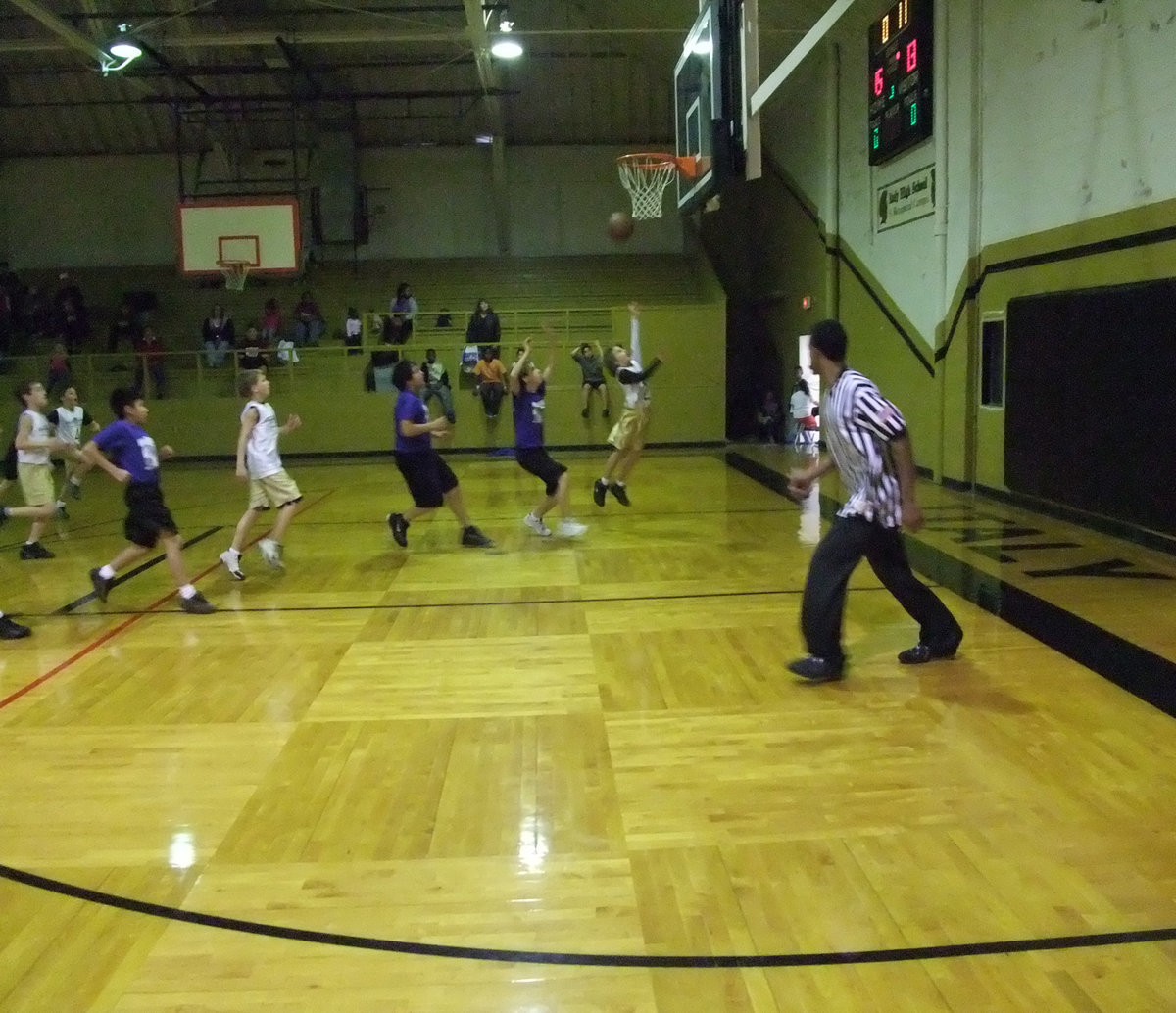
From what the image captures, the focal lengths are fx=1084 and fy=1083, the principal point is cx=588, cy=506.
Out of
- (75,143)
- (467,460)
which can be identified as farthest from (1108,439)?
(75,143)

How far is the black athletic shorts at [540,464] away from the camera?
32.8ft

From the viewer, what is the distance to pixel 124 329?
72.6ft

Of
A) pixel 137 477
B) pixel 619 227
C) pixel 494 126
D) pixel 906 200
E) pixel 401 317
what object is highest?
pixel 494 126

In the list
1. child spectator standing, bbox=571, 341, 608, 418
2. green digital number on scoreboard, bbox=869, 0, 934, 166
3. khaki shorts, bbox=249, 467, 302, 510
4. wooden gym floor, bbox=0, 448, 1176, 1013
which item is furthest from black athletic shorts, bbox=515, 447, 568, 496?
child spectator standing, bbox=571, 341, 608, 418

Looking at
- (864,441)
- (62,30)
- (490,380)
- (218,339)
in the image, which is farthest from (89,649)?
(218,339)

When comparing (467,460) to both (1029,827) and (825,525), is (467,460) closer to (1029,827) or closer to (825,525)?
(825,525)

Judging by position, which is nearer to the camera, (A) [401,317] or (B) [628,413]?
(B) [628,413]

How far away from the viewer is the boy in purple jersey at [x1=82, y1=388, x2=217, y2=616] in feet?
24.4

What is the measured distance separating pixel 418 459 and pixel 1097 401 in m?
6.25

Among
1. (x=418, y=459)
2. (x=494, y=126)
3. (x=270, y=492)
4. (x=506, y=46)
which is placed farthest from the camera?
(x=494, y=126)

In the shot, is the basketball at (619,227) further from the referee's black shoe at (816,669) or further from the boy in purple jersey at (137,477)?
the referee's black shoe at (816,669)

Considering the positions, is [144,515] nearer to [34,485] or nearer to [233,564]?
[233,564]

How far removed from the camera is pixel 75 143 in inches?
996

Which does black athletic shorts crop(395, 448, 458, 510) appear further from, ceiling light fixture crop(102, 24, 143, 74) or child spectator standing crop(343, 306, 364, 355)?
child spectator standing crop(343, 306, 364, 355)
